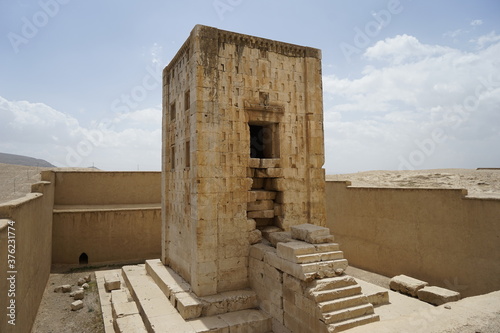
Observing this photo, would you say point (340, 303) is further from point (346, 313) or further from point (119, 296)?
point (119, 296)

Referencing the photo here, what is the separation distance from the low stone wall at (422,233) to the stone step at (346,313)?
4.91m

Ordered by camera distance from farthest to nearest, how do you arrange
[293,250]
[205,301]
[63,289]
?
[63,289], [205,301], [293,250]

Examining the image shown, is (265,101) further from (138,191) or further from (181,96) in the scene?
(138,191)

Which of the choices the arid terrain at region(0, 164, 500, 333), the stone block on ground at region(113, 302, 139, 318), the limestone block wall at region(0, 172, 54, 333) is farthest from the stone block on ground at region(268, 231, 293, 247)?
the limestone block wall at region(0, 172, 54, 333)

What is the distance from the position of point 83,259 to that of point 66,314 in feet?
17.0

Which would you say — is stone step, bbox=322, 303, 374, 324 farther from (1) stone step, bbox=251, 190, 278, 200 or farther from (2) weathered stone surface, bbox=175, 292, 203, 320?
(1) stone step, bbox=251, 190, 278, 200

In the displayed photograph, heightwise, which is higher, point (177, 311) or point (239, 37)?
point (239, 37)

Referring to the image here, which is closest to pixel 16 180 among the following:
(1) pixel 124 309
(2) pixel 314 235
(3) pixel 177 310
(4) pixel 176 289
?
(1) pixel 124 309

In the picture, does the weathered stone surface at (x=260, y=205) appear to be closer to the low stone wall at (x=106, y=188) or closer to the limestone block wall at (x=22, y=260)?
the limestone block wall at (x=22, y=260)

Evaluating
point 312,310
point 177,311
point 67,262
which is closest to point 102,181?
point 67,262

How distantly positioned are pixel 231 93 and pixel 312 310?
16.4 ft

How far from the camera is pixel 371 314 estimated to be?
17.6 feet

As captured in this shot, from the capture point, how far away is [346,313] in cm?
509

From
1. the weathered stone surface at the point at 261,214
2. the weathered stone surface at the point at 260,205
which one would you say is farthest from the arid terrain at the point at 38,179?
the weathered stone surface at the point at 260,205
